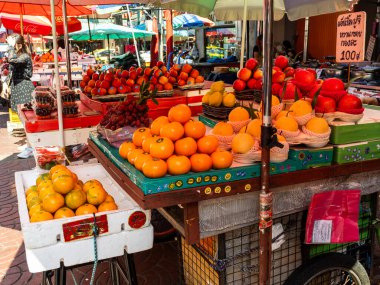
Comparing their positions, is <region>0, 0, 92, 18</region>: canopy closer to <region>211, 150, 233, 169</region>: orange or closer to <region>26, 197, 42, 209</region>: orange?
<region>26, 197, 42, 209</region>: orange

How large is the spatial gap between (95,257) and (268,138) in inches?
43.0

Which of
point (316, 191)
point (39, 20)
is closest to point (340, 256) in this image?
point (316, 191)

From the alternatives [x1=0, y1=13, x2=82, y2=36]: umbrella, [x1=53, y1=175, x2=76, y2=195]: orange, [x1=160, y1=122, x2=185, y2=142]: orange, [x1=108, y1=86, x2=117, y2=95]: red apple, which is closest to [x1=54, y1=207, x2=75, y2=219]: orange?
[x1=53, y1=175, x2=76, y2=195]: orange

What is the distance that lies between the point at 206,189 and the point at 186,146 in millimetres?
274

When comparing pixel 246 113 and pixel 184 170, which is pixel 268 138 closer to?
pixel 184 170

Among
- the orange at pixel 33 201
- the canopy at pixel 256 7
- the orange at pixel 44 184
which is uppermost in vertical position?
the canopy at pixel 256 7

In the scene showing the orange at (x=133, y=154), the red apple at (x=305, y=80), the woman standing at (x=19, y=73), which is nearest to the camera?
the orange at (x=133, y=154)

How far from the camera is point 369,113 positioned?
9.66 ft

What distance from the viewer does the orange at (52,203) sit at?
220cm

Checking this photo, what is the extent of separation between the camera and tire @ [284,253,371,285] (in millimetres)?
2367

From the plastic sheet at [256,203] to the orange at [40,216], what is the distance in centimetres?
81

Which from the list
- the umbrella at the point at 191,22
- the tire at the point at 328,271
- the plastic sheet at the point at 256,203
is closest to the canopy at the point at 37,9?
the plastic sheet at the point at 256,203

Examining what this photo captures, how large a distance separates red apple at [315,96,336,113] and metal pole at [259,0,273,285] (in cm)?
78

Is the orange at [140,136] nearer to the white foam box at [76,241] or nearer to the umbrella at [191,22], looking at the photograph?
the white foam box at [76,241]
